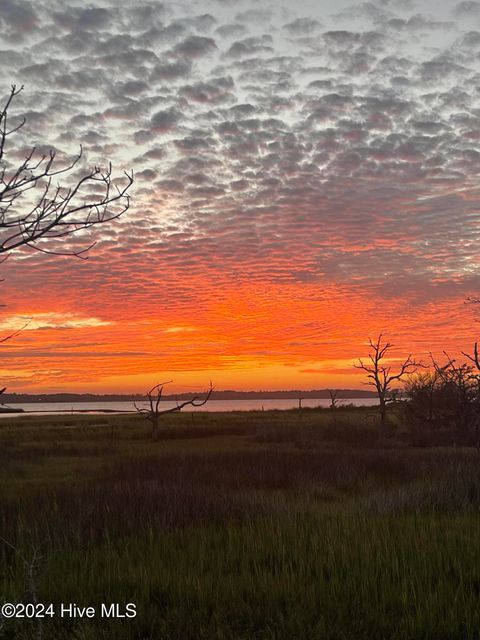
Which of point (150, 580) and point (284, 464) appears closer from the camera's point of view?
point (150, 580)

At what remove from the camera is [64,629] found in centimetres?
591

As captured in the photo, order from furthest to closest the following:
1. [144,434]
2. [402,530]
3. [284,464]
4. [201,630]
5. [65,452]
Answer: [144,434] < [65,452] < [284,464] < [402,530] < [201,630]

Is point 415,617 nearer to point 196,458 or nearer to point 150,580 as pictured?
point 150,580

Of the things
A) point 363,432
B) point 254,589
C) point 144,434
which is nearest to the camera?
point 254,589

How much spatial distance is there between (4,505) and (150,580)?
794 centimetres

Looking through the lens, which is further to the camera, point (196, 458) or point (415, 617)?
point (196, 458)

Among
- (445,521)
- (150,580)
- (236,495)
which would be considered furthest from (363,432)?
(150,580)

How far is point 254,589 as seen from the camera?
6.76m

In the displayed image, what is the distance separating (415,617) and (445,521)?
177 inches

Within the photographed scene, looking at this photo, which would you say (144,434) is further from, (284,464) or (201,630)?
(201,630)

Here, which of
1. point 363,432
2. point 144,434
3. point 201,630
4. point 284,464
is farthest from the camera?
point 144,434

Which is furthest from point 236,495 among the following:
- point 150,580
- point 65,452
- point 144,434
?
point 144,434

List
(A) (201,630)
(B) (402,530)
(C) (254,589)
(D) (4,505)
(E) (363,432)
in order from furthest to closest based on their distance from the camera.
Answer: (E) (363,432)
(D) (4,505)
(B) (402,530)
(C) (254,589)
(A) (201,630)

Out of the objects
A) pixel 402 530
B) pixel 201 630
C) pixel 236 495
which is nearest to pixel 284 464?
pixel 236 495
